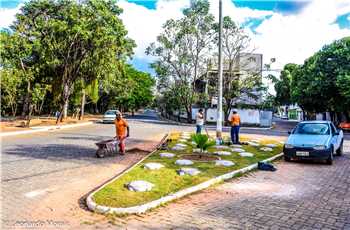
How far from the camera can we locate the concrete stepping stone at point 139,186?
25.5 ft

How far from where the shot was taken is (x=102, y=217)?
20.5 feet

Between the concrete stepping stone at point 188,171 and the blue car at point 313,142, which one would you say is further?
the blue car at point 313,142

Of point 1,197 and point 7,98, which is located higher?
point 7,98

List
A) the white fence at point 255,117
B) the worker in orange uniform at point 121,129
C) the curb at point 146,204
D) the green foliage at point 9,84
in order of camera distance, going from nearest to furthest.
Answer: the curb at point 146,204, the worker in orange uniform at point 121,129, the green foliage at point 9,84, the white fence at point 255,117

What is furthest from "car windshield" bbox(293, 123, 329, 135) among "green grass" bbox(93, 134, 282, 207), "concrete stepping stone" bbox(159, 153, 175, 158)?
"concrete stepping stone" bbox(159, 153, 175, 158)

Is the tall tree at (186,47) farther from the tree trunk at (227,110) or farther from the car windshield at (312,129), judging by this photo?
the car windshield at (312,129)

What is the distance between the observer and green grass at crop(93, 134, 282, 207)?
7037 millimetres

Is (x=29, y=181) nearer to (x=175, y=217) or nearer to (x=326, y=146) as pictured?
(x=175, y=217)

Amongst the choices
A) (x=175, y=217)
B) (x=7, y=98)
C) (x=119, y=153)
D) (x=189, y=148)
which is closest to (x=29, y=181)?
(x=175, y=217)

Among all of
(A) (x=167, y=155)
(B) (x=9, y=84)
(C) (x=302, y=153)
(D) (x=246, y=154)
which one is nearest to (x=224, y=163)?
(A) (x=167, y=155)

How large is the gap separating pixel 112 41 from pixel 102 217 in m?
24.6

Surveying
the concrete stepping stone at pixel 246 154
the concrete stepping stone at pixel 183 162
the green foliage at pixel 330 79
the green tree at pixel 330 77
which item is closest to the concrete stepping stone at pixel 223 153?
the concrete stepping stone at pixel 246 154

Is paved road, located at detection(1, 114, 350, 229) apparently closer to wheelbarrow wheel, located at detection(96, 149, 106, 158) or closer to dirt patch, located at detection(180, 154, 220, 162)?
wheelbarrow wheel, located at detection(96, 149, 106, 158)

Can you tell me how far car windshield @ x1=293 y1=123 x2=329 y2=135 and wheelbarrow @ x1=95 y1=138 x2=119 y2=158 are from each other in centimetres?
664
